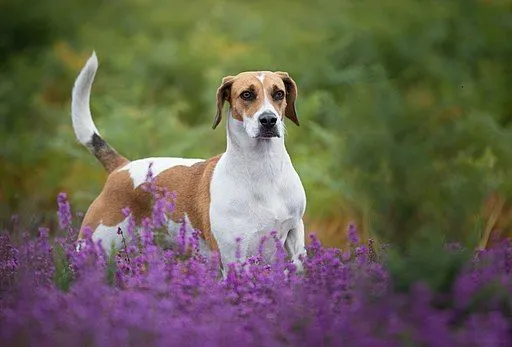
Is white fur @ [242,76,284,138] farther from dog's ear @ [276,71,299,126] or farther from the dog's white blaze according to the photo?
the dog's white blaze

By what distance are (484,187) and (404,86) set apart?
295cm

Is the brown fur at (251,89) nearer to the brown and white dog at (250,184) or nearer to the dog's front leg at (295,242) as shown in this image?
the brown and white dog at (250,184)

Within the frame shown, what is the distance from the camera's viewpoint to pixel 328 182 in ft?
26.9

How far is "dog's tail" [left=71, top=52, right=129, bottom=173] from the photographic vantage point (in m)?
6.63

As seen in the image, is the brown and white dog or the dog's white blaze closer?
the brown and white dog

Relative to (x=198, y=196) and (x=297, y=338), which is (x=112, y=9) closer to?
(x=198, y=196)

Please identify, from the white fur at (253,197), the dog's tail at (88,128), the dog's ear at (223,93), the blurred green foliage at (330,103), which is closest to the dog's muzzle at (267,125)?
the white fur at (253,197)

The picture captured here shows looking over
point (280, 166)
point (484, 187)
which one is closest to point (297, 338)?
point (280, 166)

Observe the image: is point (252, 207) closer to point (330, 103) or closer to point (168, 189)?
point (168, 189)

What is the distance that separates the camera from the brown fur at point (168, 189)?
578 cm

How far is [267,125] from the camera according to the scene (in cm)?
524

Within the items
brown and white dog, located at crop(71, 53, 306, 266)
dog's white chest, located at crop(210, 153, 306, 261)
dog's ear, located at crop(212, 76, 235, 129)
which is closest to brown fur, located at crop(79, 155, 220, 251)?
brown and white dog, located at crop(71, 53, 306, 266)

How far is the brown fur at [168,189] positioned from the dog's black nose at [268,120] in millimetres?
671

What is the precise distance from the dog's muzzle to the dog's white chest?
308mm
